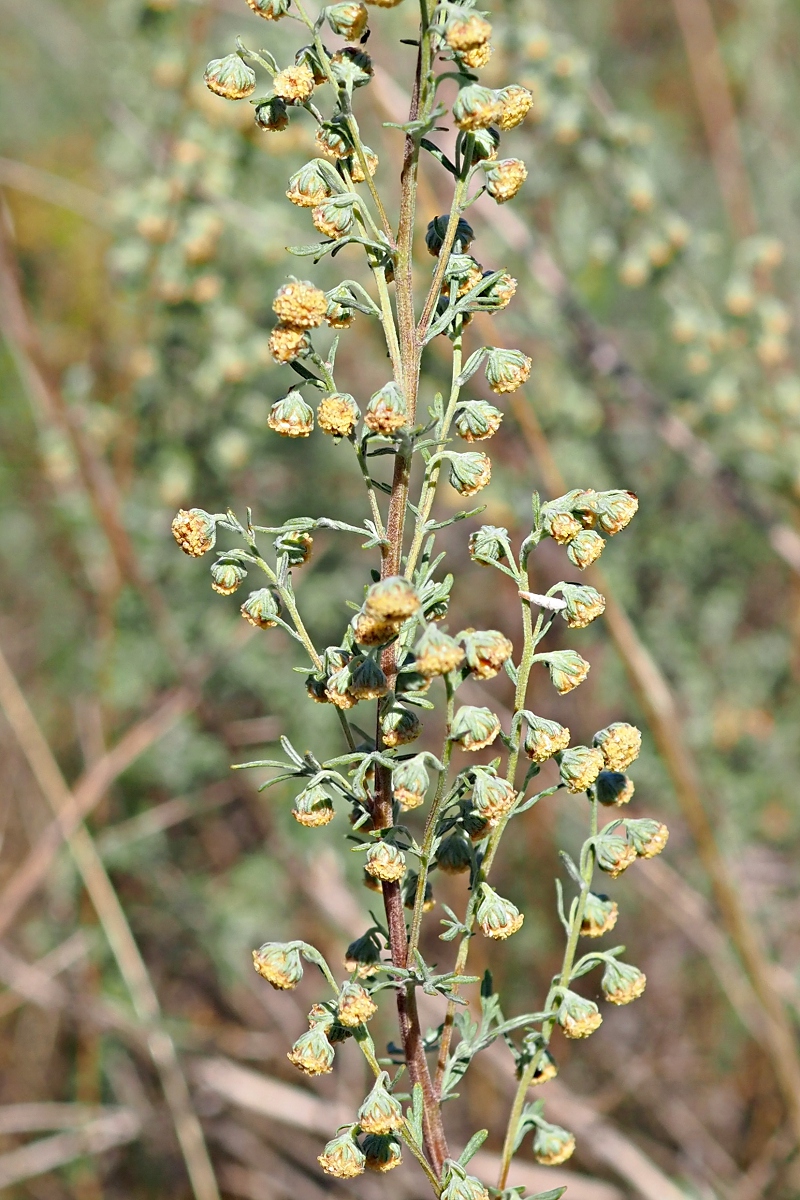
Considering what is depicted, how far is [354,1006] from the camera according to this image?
116 centimetres

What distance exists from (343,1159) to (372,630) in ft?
1.95

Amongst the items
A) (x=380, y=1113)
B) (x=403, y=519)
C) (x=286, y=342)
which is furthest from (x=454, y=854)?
(x=286, y=342)

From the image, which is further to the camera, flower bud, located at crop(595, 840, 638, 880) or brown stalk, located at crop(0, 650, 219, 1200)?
brown stalk, located at crop(0, 650, 219, 1200)

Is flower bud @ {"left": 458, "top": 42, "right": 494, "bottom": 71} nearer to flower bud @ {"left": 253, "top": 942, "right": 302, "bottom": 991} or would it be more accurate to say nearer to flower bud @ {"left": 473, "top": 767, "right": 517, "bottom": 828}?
flower bud @ {"left": 473, "top": 767, "right": 517, "bottom": 828}

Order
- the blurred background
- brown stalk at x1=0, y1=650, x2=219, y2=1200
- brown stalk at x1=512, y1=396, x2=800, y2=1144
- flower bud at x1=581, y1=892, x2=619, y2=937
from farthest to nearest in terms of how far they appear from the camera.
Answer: the blurred background
brown stalk at x1=0, y1=650, x2=219, y2=1200
brown stalk at x1=512, y1=396, x2=800, y2=1144
flower bud at x1=581, y1=892, x2=619, y2=937

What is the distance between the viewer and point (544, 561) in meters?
3.18

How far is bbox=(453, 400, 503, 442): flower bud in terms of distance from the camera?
1.16 m

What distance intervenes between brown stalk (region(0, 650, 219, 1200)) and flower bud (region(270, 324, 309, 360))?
2.09m

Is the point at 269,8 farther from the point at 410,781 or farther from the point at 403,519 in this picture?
the point at 410,781

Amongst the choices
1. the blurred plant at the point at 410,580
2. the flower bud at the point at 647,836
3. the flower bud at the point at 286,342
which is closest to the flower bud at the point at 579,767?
the blurred plant at the point at 410,580

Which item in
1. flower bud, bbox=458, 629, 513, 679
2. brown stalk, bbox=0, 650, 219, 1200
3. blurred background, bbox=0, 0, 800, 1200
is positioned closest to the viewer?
flower bud, bbox=458, 629, 513, 679

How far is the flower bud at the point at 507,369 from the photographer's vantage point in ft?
3.84

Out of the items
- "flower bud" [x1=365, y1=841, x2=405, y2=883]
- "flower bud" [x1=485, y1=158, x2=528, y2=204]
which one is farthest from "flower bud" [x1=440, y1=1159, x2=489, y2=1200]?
"flower bud" [x1=485, y1=158, x2=528, y2=204]

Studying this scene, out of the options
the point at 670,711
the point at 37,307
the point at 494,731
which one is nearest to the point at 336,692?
the point at 494,731
